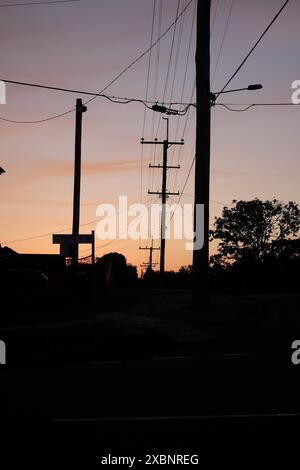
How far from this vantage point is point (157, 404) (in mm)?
10414

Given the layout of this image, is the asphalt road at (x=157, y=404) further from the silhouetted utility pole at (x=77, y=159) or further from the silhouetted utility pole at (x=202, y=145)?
the silhouetted utility pole at (x=77, y=159)

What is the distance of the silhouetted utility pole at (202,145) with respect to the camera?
27828 mm

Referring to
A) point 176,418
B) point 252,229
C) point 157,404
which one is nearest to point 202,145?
point 157,404

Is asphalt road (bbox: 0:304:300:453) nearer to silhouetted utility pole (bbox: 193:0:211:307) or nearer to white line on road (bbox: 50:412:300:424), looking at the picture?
white line on road (bbox: 50:412:300:424)

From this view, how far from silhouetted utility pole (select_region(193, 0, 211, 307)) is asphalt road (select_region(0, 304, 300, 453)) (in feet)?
38.0

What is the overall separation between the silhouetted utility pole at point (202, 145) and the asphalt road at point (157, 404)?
11568mm

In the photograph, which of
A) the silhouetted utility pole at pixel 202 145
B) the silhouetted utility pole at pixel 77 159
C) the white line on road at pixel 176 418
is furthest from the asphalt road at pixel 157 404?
the silhouetted utility pole at pixel 77 159

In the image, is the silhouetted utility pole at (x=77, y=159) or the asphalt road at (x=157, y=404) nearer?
the asphalt road at (x=157, y=404)

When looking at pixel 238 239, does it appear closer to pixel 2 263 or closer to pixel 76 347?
pixel 2 263

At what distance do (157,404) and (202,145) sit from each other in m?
18.2

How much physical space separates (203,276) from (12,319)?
6.59 m

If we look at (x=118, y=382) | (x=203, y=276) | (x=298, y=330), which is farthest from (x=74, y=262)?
(x=118, y=382)

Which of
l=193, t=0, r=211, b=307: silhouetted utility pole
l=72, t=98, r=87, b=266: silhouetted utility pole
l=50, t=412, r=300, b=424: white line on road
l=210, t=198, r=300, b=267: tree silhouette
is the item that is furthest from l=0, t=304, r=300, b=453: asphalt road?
l=210, t=198, r=300, b=267: tree silhouette

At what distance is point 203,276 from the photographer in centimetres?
2795
